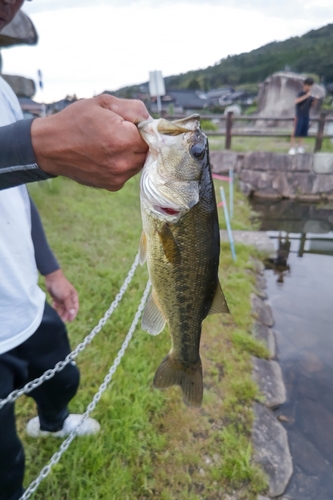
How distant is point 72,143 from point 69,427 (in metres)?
2.38

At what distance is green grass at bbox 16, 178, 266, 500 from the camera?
2.44m

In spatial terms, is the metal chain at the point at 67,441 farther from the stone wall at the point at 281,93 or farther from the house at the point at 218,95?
the house at the point at 218,95

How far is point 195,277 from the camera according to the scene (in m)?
1.53

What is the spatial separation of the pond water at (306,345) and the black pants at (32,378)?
1.97 m

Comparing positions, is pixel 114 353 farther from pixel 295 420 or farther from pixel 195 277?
pixel 195 277

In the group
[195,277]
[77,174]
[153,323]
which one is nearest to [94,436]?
[153,323]

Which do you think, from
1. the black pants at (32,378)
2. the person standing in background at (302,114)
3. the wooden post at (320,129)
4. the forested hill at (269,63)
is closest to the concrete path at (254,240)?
the black pants at (32,378)

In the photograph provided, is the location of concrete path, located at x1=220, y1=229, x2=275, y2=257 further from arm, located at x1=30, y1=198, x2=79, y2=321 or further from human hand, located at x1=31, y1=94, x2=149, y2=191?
human hand, located at x1=31, y1=94, x2=149, y2=191

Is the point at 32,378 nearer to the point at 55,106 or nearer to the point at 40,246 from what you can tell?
the point at 40,246

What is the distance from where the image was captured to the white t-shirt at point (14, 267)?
1.56 m

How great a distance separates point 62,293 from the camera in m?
2.34

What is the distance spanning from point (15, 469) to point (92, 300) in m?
2.62

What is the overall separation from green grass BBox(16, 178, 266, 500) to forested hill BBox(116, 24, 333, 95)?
57.6 meters

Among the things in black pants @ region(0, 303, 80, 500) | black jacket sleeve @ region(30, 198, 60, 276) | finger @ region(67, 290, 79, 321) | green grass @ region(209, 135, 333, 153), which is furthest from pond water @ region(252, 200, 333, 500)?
green grass @ region(209, 135, 333, 153)
